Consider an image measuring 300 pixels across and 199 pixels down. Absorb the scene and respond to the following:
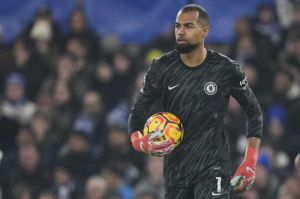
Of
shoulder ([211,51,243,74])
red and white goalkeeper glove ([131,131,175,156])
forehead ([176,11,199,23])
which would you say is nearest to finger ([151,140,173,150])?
red and white goalkeeper glove ([131,131,175,156])

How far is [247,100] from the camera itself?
7.78m

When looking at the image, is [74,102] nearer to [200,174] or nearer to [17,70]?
[17,70]

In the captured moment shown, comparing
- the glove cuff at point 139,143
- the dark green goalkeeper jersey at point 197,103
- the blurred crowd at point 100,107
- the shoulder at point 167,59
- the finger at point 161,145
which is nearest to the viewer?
the finger at point 161,145

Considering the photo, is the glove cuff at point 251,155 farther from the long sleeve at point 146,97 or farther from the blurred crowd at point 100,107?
the blurred crowd at point 100,107

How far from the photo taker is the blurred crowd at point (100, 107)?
12.3 meters

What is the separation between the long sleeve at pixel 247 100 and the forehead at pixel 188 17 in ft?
1.67

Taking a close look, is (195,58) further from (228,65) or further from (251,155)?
(251,155)

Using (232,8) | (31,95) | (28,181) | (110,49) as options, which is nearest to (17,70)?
(31,95)

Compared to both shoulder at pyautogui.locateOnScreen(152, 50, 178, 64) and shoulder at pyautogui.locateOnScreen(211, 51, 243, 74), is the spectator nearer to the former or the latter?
shoulder at pyautogui.locateOnScreen(152, 50, 178, 64)

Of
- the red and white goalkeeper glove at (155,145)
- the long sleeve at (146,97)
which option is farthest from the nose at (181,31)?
the red and white goalkeeper glove at (155,145)

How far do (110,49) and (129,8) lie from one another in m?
0.96

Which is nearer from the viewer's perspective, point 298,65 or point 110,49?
point 298,65

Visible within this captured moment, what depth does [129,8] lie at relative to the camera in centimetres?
1369

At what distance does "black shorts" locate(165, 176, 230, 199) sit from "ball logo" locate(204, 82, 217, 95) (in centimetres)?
65
